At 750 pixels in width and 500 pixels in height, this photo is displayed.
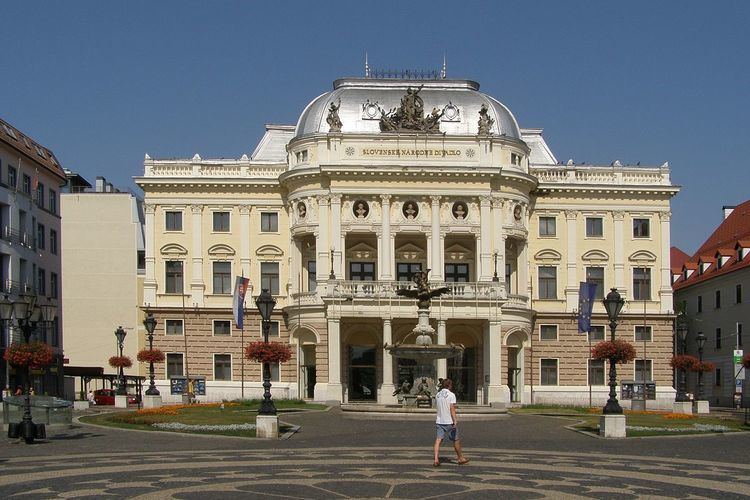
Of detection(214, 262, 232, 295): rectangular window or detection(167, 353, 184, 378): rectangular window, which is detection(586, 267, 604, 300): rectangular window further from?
detection(167, 353, 184, 378): rectangular window

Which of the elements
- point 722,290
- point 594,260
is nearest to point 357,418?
point 594,260

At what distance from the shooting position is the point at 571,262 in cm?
8944

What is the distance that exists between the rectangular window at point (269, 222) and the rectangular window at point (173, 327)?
8.72m

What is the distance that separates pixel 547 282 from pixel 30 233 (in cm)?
3573

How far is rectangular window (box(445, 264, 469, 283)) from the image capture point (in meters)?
88.7

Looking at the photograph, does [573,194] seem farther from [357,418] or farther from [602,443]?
[602,443]

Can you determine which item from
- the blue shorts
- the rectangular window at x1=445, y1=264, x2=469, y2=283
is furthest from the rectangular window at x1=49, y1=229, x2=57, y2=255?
the blue shorts

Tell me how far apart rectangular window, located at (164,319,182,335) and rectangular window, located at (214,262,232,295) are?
3.38 meters

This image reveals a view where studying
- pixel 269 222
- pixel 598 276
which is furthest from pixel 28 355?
pixel 598 276

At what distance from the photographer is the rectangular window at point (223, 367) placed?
286 feet

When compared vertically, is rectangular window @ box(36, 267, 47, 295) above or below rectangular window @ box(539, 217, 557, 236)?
below

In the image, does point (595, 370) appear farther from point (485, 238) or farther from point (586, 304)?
point (485, 238)

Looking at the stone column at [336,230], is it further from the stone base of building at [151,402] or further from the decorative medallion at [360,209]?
the stone base of building at [151,402]

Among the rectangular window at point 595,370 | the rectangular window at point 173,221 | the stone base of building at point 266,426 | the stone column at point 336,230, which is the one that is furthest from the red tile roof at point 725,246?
the stone base of building at point 266,426
